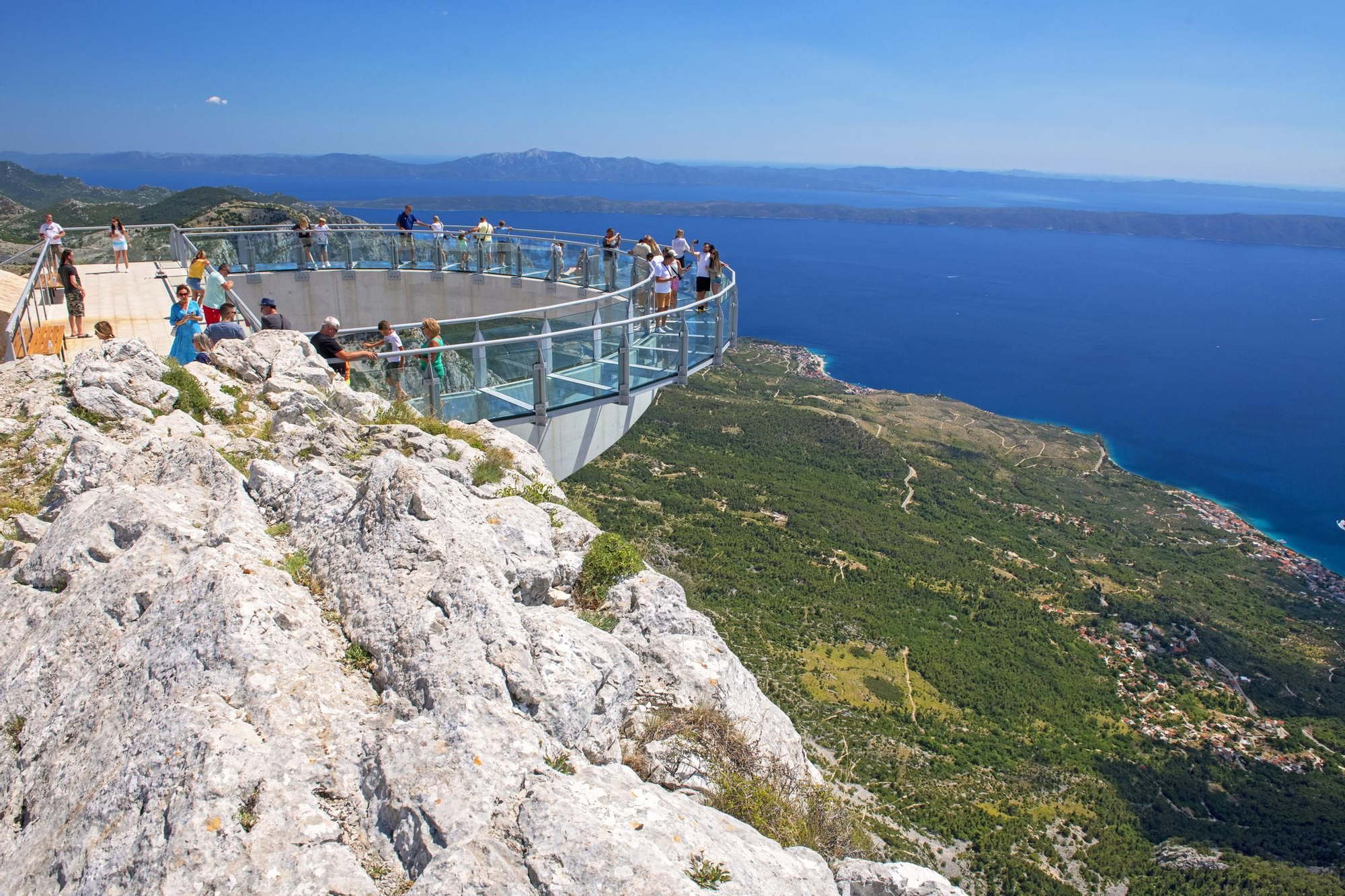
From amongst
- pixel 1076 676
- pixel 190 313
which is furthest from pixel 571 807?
pixel 1076 676

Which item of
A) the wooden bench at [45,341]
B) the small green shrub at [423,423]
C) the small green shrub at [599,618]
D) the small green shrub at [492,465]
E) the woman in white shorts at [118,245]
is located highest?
the woman in white shorts at [118,245]

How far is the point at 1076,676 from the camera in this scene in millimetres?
57938

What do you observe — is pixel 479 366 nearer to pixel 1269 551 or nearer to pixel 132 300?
pixel 132 300

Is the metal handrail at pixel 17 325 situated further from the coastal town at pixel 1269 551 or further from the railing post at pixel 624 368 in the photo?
the coastal town at pixel 1269 551

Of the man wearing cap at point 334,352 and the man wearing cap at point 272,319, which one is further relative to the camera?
the man wearing cap at point 272,319

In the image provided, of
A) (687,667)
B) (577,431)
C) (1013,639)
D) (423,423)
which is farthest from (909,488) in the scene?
(687,667)

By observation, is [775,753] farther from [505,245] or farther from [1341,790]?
[1341,790]

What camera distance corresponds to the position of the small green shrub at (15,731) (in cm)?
463

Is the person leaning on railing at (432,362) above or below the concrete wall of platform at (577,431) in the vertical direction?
above

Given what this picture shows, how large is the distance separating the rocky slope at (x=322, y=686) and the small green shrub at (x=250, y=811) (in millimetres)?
19

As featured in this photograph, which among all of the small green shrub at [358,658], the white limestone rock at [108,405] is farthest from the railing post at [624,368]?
the small green shrub at [358,658]

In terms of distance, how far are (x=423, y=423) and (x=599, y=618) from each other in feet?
13.0

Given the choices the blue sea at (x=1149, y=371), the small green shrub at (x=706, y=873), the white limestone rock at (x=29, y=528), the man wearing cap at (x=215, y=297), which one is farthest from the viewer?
the blue sea at (x=1149, y=371)

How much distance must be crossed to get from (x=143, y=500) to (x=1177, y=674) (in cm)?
7196
